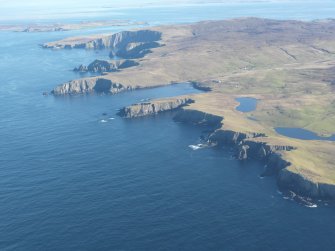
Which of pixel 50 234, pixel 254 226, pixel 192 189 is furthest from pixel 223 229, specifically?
pixel 50 234

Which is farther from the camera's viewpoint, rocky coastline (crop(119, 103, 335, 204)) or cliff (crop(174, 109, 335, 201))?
cliff (crop(174, 109, 335, 201))

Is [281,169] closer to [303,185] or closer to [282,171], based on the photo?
[282,171]

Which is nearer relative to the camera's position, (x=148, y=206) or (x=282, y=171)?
(x=148, y=206)

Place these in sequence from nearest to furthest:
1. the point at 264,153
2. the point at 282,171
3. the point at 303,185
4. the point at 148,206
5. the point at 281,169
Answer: the point at 148,206 → the point at 303,185 → the point at 282,171 → the point at 281,169 → the point at 264,153

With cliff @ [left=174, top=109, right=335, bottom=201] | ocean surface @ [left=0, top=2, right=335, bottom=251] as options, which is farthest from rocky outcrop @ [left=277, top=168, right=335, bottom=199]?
ocean surface @ [left=0, top=2, right=335, bottom=251]

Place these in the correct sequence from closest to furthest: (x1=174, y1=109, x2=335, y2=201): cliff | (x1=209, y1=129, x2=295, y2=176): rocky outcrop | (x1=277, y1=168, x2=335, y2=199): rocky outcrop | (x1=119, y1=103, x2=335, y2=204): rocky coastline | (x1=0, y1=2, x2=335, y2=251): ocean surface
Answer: (x1=0, y1=2, x2=335, y2=251): ocean surface < (x1=277, y1=168, x2=335, y2=199): rocky outcrop < (x1=119, y1=103, x2=335, y2=204): rocky coastline < (x1=174, y1=109, x2=335, y2=201): cliff < (x1=209, y1=129, x2=295, y2=176): rocky outcrop

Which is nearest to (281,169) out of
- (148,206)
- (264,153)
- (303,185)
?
(303,185)

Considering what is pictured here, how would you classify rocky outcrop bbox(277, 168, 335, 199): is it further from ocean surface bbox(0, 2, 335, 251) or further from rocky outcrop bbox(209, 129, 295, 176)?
rocky outcrop bbox(209, 129, 295, 176)

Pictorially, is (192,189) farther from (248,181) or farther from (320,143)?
(320,143)

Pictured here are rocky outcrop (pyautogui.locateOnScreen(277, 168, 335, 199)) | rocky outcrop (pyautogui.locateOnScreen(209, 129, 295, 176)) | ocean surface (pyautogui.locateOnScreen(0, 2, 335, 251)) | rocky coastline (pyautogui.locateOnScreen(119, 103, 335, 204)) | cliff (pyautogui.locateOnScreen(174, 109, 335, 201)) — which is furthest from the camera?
rocky outcrop (pyautogui.locateOnScreen(209, 129, 295, 176))

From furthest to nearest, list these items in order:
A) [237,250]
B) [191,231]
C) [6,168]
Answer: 1. [6,168]
2. [191,231]
3. [237,250]

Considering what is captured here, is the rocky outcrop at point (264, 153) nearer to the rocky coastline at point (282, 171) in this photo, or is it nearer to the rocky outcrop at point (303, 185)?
the rocky coastline at point (282, 171)
